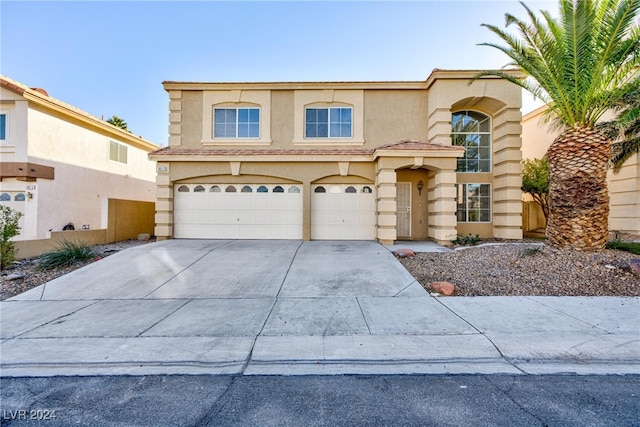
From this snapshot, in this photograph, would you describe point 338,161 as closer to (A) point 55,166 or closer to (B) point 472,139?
(B) point 472,139

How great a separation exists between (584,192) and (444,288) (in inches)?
205

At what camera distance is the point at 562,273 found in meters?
7.36

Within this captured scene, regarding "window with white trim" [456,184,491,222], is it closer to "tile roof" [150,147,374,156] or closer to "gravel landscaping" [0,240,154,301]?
"tile roof" [150,147,374,156]

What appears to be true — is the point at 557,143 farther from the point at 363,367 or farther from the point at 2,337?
the point at 2,337

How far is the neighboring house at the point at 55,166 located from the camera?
41.9 feet

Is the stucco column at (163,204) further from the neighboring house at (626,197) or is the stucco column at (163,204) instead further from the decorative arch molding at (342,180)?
the neighboring house at (626,197)

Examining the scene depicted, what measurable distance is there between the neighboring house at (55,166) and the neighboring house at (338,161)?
4501mm

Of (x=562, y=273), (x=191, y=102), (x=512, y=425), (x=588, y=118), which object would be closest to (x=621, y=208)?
(x=588, y=118)

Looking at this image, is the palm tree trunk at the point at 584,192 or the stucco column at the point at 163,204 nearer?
the palm tree trunk at the point at 584,192

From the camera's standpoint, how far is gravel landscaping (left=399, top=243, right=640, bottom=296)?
6.68 metres

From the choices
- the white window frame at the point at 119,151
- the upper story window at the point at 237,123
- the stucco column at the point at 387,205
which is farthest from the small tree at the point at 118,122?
the stucco column at the point at 387,205

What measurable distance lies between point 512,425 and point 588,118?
937cm

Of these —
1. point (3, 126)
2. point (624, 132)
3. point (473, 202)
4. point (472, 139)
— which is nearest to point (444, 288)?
point (473, 202)

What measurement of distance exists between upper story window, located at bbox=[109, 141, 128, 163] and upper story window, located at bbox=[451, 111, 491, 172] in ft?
58.7
